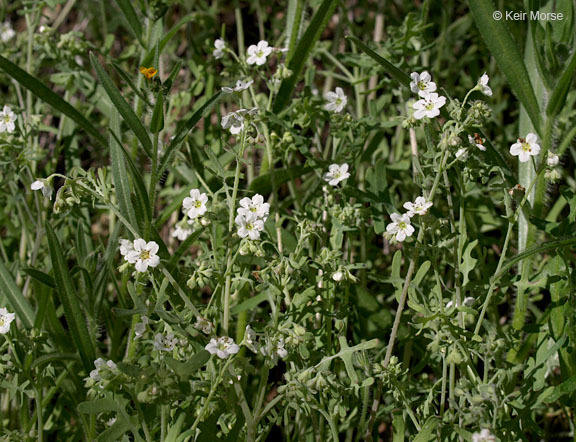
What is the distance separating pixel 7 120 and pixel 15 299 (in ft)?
2.41

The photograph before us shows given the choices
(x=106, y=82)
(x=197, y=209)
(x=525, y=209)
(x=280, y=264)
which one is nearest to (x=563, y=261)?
(x=525, y=209)

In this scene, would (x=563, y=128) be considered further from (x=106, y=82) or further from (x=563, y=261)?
(x=106, y=82)

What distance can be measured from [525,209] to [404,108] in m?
0.94

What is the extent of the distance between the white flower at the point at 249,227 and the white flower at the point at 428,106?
648 millimetres

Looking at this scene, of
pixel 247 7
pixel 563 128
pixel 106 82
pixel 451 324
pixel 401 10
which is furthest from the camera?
pixel 247 7

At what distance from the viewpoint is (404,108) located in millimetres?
3338

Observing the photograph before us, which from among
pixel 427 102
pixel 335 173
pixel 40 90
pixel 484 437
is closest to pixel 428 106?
pixel 427 102

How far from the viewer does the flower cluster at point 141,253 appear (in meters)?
2.08

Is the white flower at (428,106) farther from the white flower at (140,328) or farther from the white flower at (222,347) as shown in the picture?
the white flower at (140,328)

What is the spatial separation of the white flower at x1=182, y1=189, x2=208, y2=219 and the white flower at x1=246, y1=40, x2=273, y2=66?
830 mm

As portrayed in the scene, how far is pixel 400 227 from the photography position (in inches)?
88.6

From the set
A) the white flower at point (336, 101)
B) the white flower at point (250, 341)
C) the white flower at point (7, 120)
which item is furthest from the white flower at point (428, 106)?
the white flower at point (7, 120)

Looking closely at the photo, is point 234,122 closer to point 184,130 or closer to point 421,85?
point 184,130

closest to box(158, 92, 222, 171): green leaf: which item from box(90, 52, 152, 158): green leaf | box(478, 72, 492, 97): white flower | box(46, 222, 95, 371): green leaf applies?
box(90, 52, 152, 158): green leaf
